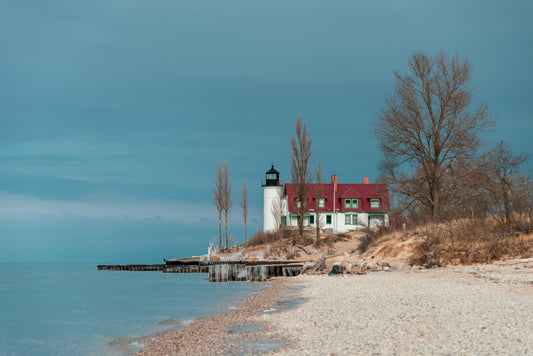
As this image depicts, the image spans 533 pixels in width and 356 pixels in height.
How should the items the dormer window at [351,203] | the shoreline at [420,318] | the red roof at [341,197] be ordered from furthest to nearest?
the dormer window at [351,203]
the red roof at [341,197]
the shoreline at [420,318]

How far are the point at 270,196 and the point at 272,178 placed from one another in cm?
239

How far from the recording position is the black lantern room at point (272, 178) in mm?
56000

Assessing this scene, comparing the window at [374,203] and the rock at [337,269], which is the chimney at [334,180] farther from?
the rock at [337,269]

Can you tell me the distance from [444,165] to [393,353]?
78.1 ft

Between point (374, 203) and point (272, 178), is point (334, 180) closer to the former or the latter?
point (374, 203)

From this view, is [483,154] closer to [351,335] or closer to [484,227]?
[484,227]

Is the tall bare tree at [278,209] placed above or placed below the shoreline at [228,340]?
above

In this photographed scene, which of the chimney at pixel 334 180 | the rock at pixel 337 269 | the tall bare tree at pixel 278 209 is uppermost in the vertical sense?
the chimney at pixel 334 180

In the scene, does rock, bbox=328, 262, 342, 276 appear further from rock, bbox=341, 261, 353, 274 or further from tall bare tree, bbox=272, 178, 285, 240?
tall bare tree, bbox=272, 178, 285, 240

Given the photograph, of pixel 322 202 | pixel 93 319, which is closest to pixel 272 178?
pixel 322 202

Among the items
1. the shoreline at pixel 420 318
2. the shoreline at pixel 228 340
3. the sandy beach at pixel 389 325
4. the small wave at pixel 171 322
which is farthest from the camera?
the small wave at pixel 171 322

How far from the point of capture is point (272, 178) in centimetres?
5650

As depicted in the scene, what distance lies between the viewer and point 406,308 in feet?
35.9

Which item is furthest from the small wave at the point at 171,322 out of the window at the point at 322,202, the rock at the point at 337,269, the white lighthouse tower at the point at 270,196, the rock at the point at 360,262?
the window at the point at 322,202
